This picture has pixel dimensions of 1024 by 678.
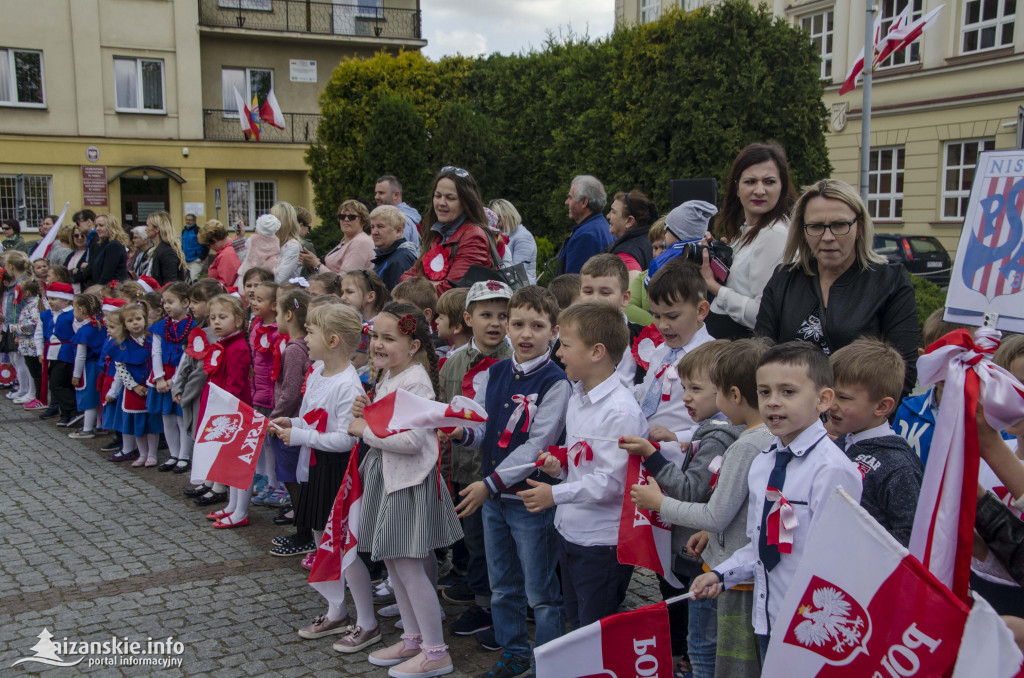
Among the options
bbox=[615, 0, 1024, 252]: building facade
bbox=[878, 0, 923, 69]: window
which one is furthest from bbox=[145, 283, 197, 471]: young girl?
bbox=[878, 0, 923, 69]: window

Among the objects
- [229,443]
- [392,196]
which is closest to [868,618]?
[229,443]

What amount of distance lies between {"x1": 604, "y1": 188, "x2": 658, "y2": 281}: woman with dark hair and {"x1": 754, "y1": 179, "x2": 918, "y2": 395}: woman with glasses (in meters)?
2.60

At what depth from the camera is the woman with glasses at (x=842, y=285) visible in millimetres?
3453

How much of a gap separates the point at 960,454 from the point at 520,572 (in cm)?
225

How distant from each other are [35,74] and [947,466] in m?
29.7

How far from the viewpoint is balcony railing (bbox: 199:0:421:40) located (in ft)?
94.7

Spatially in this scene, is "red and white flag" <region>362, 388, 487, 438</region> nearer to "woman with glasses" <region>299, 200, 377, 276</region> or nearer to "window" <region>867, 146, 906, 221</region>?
"woman with glasses" <region>299, 200, 377, 276</region>

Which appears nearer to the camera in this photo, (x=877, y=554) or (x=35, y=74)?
(x=877, y=554)

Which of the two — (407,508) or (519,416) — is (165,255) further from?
(519,416)

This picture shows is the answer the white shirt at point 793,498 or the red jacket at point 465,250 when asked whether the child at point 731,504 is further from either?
the red jacket at point 465,250

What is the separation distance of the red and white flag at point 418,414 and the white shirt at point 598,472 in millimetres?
441

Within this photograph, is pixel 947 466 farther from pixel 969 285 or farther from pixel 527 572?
pixel 527 572

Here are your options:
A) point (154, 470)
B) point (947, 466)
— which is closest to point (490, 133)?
point (154, 470)

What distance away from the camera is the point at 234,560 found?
5523 mm
